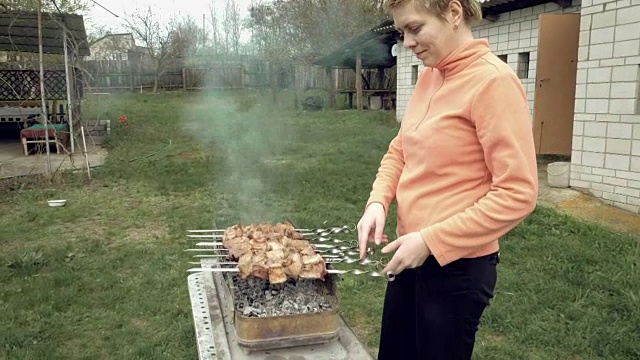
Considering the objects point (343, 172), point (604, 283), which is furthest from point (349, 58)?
point (604, 283)

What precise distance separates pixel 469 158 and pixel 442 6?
425 millimetres

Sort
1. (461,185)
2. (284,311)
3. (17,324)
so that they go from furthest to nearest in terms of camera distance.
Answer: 1. (17,324)
2. (284,311)
3. (461,185)

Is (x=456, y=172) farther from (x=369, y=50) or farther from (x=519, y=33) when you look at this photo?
(x=369, y=50)

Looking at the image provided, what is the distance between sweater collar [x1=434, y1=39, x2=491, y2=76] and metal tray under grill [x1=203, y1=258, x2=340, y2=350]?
121 centimetres

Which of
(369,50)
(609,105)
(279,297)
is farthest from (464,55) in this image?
(369,50)

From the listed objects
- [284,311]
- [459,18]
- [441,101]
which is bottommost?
[284,311]

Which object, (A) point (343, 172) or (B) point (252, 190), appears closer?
(B) point (252, 190)

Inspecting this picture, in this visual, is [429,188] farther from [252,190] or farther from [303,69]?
[303,69]

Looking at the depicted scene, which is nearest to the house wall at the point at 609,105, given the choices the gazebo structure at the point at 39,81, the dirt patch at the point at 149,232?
the dirt patch at the point at 149,232

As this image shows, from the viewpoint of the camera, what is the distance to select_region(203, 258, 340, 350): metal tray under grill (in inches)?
86.7

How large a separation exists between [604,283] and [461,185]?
2.97 meters

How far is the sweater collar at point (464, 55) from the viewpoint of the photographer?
148 centimetres

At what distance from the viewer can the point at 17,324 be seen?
3.51 meters

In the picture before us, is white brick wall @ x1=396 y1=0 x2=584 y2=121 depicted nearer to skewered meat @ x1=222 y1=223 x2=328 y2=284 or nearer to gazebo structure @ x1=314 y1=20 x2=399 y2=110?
gazebo structure @ x1=314 y1=20 x2=399 y2=110
